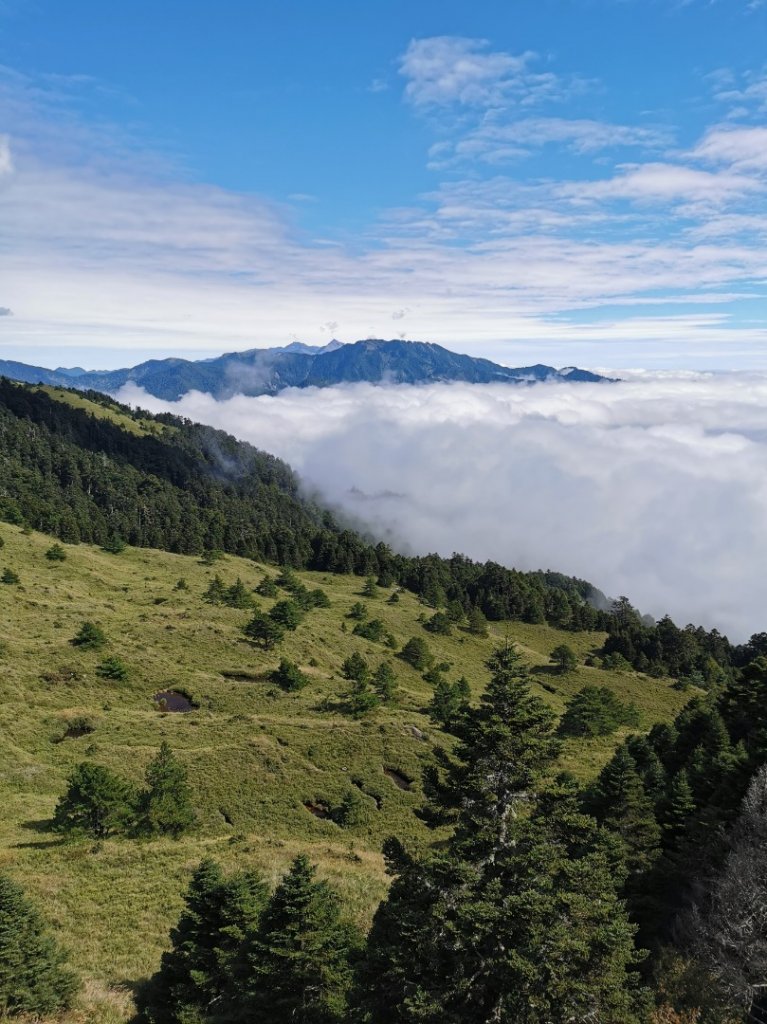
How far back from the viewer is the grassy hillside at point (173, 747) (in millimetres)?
31844

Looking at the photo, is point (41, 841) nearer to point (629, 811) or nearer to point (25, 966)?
point (25, 966)

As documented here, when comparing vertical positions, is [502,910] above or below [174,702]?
above

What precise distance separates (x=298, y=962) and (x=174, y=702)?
155 feet

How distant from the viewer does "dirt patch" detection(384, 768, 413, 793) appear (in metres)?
56.2

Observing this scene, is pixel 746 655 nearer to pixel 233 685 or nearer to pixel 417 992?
pixel 233 685

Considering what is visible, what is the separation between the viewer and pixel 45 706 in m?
55.4

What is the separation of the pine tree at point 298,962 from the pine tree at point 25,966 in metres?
7.86

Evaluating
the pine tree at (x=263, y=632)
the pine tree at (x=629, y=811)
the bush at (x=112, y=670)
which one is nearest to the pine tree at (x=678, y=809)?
the pine tree at (x=629, y=811)

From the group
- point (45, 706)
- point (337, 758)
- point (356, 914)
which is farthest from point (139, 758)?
point (356, 914)

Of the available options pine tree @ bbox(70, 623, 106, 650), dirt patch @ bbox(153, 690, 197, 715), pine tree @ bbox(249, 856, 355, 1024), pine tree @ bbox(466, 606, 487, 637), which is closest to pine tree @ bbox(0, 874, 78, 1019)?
pine tree @ bbox(249, 856, 355, 1024)

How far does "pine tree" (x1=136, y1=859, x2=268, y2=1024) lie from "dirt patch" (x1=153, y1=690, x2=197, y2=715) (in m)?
39.1

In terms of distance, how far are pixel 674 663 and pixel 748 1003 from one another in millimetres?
130877

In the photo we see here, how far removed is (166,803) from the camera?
42.1m

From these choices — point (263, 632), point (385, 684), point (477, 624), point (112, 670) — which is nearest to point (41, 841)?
point (112, 670)
